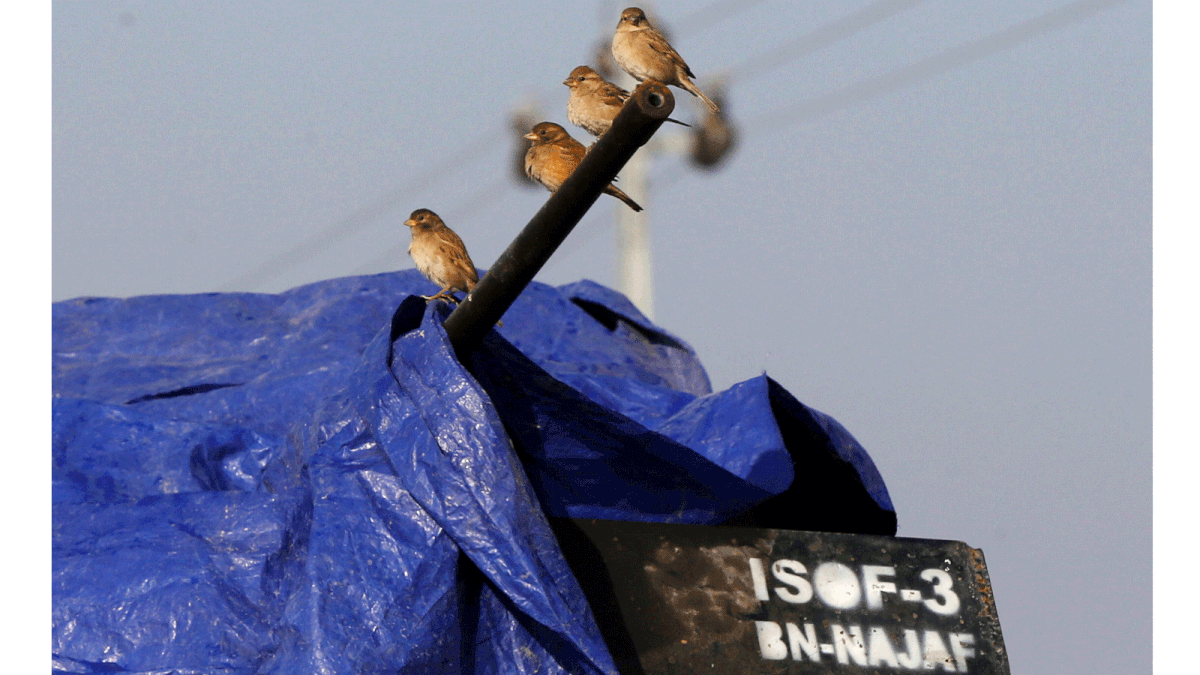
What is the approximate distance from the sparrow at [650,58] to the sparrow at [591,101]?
12.2 inches

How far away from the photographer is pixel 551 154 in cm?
414

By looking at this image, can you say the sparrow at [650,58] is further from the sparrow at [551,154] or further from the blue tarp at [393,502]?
the blue tarp at [393,502]

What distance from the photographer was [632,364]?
20.6 ft

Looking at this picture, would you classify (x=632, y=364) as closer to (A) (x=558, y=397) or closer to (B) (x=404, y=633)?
(A) (x=558, y=397)

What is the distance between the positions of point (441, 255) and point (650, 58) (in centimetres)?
128

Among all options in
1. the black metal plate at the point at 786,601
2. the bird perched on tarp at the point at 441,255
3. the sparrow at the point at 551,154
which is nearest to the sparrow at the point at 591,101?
the sparrow at the point at 551,154

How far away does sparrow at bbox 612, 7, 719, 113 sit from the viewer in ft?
11.5

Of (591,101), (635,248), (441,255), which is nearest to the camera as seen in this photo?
(591,101)

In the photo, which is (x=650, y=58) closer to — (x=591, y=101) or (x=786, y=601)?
(x=591, y=101)

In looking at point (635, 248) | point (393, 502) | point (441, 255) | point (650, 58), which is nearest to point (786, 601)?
point (393, 502)

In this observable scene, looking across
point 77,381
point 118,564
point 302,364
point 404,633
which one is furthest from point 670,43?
point 77,381

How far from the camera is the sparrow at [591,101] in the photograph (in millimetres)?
3953

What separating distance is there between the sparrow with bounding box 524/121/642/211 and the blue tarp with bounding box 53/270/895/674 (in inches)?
25.7

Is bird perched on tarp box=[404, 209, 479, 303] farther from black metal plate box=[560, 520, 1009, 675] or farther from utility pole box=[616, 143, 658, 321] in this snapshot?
utility pole box=[616, 143, 658, 321]
